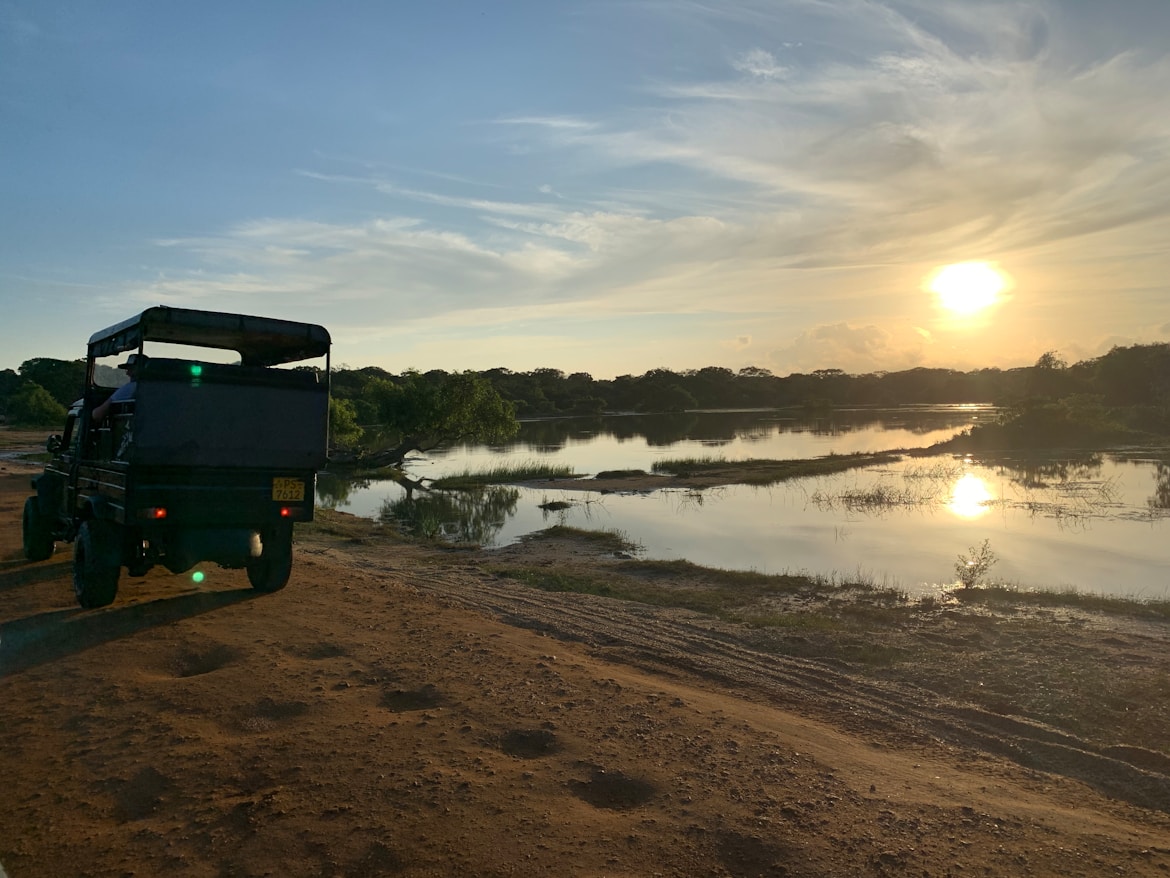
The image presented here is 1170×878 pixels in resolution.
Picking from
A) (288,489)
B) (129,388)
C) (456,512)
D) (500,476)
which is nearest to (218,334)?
(129,388)

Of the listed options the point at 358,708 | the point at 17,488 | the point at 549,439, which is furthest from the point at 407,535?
the point at 549,439

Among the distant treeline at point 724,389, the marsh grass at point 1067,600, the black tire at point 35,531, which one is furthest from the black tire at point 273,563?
the distant treeline at point 724,389

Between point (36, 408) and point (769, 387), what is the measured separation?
116209 mm

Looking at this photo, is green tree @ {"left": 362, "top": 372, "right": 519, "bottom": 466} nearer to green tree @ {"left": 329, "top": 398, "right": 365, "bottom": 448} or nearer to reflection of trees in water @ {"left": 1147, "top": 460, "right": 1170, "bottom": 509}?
green tree @ {"left": 329, "top": 398, "right": 365, "bottom": 448}

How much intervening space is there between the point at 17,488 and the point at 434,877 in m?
21.7

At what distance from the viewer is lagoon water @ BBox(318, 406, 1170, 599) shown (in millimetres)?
15242

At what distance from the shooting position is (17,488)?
66.1 ft

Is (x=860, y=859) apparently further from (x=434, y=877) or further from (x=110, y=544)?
(x=110, y=544)

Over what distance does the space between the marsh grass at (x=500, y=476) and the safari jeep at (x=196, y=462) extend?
23.0 metres

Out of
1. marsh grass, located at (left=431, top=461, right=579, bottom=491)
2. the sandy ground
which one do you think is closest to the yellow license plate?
the sandy ground

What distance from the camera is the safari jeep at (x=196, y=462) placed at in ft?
25.0

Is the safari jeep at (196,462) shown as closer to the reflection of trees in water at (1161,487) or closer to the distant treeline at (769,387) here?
the reflection of trees in water at (1161,487)

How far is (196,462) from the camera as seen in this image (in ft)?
25.7

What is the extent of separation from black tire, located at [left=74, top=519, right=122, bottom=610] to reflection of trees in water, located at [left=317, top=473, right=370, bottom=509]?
692 inches
